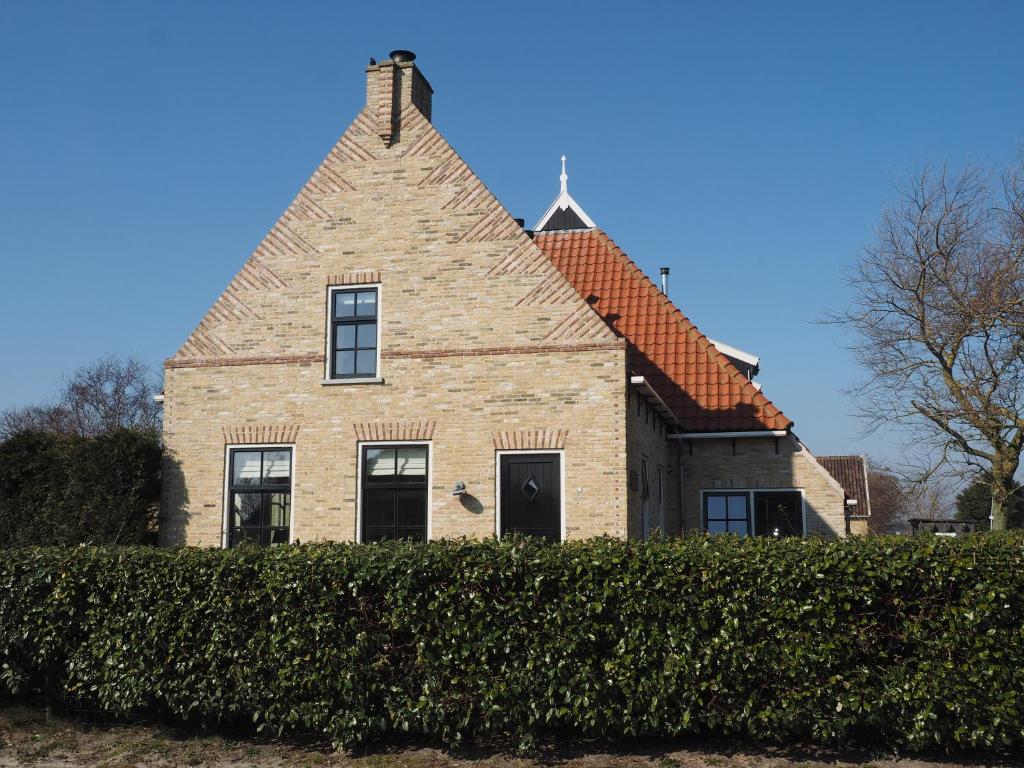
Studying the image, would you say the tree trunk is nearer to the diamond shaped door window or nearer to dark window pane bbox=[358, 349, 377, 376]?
the diamond shaped door window

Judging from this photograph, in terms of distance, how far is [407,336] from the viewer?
585 inches

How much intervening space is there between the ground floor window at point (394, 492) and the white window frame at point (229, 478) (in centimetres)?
120

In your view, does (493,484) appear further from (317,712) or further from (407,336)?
(317,712)

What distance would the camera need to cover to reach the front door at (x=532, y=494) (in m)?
13.9

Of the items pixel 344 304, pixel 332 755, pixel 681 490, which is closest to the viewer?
pixel 332 755

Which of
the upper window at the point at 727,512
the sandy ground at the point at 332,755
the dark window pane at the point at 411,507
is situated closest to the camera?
the sandy ground at the point at 332,755

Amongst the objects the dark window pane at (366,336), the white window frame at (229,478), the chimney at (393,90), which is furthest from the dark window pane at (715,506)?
the chimney at (393,90)

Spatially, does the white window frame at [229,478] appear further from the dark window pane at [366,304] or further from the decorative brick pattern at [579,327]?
the decorative brick pattern at [579,327]

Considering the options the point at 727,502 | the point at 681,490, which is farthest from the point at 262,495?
the point at 727,502

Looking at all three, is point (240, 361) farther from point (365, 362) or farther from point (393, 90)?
point (393, 90)

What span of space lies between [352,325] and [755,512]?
29.6 feet

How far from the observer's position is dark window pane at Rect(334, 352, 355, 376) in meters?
15.2

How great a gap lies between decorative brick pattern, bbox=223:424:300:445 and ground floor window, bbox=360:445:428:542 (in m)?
1.35

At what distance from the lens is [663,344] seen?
63.0ft
